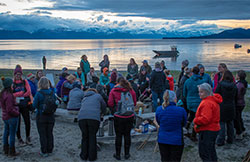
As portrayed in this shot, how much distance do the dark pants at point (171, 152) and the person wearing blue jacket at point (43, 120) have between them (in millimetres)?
2728

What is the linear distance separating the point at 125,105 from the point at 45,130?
6.33 feet

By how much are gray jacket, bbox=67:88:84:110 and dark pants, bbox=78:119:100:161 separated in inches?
67.1

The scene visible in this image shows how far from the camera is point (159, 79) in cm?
755

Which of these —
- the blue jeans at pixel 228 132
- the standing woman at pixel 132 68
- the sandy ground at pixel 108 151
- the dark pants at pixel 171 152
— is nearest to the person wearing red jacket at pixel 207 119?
the dark pants at pixel 171 152

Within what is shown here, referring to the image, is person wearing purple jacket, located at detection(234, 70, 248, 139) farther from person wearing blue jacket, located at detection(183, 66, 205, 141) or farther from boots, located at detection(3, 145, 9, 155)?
boots, located at detection(3, 145, 9, 155)

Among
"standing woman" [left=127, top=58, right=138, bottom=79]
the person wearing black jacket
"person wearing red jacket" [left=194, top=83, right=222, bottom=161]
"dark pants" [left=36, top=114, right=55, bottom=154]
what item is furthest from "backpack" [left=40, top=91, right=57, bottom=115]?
"standing woman" [left=127, top=58, right=138, bottom=79]

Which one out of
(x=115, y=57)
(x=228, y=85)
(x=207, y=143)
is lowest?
(x=207, y=143)

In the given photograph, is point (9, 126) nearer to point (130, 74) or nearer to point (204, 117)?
point (204, 117)

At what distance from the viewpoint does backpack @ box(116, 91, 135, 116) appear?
198 inches

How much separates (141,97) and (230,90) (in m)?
4.61

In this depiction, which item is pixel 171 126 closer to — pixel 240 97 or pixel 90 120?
pixel 90 120

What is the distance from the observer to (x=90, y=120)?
4.91m

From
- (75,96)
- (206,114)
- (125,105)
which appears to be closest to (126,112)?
(125,105)

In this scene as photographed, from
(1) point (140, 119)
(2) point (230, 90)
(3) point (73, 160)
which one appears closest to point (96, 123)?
(3) point (73, 160)
